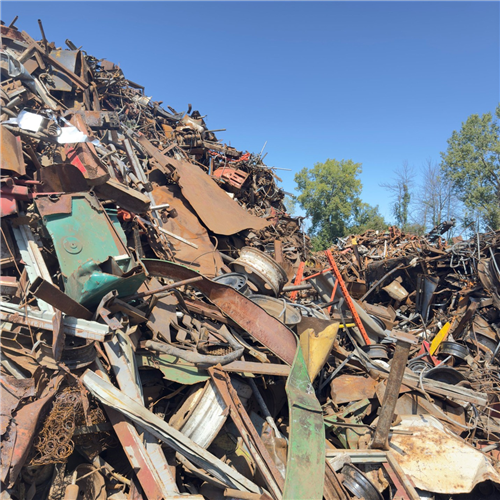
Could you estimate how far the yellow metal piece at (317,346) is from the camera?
3.98 meters

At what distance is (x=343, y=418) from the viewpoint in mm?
3846

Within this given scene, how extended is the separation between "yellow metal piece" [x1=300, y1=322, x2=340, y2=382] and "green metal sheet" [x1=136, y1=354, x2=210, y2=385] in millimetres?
1381

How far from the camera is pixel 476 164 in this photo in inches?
1014

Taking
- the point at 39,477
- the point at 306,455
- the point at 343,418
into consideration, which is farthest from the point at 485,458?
the point at 39,477

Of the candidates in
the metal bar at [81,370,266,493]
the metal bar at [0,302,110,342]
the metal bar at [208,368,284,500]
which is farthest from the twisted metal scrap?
the metal bar at [208,368,284,500]

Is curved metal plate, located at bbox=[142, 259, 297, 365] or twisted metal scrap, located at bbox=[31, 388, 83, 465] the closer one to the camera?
twisted metal scrap, located at bbox=[31, 388, 83, 465]

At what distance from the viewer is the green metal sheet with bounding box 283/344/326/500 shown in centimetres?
241

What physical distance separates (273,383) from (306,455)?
122 centimetres

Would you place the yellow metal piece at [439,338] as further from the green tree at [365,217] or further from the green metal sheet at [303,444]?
the green tree at [365,217]

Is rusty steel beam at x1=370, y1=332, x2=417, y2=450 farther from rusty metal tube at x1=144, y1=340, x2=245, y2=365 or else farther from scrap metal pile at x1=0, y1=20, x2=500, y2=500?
rusty metal tube at x1=144, y1=340, x2=245, y2=365

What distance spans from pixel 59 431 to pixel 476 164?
3110 cm

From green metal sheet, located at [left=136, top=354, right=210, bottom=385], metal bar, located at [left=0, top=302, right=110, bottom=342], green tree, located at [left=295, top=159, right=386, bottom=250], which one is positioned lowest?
metal bar, located at [left=0, top=302, right=110, bottom=342]

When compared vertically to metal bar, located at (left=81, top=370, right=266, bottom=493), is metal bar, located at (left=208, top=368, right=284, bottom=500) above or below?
above

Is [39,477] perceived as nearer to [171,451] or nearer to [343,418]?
[171,451]
